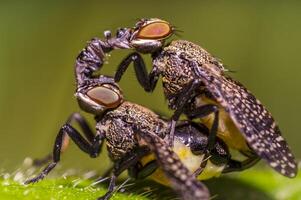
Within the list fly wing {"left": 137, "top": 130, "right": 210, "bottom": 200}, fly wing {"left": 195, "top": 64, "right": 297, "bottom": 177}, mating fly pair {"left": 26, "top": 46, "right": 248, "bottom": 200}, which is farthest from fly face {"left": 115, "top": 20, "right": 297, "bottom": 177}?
fly wing {"left": 137, "top": 130, "right": 210, "bottom": 200}

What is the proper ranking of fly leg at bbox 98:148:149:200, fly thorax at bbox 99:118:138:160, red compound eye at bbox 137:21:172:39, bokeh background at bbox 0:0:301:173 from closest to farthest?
fly leg at bbox 98:148:149:200
fly thorax at bbox 99:118:138:160
red compound eye at bbox 137:21:172:39
bokeh background at bbox 0:0:301:173

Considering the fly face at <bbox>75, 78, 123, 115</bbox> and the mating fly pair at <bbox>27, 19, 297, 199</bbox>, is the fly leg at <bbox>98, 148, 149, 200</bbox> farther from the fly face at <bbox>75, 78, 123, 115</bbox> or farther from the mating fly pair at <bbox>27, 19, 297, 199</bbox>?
the fly face at <bbox>75, 78, 123, 115</bbox>

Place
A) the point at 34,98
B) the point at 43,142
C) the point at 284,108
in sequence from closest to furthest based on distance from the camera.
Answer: the point at 43,142, the point at 34,98, the point at 284,108

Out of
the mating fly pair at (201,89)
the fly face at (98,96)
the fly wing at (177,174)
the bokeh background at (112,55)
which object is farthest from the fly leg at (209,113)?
the bokeh background at (112,55)

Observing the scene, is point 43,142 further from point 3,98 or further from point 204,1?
point 204,1

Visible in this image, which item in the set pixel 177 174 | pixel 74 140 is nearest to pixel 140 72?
pixel 74 140

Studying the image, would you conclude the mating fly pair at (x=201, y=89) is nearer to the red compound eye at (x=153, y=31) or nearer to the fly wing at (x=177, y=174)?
the red compound eye at (x=153, y=31)

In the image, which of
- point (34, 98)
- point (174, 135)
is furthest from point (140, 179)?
point (34, 98)
